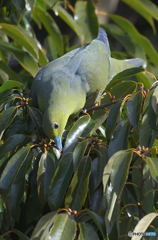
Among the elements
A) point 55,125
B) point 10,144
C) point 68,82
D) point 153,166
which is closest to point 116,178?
point 153,166

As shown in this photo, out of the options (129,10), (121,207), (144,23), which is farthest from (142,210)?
(144,23)

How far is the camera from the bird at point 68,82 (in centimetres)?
289

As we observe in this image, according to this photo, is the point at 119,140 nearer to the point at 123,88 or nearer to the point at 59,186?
the point at 59,186

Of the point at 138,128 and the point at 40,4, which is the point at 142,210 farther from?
the point at 40,4

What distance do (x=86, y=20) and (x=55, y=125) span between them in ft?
4.24

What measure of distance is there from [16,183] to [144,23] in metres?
4.10

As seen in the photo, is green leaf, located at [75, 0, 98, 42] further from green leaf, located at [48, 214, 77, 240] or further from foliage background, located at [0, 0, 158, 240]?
green leaf, located at [48, 214, 77, 240]

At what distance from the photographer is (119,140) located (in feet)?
7.31

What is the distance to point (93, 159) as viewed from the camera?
→ 233cm

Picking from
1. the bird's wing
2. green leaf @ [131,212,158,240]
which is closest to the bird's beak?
green leaf @ [131,212,158,240]

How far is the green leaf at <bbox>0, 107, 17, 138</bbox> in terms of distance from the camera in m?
2.40

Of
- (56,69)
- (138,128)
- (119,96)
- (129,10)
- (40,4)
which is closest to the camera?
(138,128)

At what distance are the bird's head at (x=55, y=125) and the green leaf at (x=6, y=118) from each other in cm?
26

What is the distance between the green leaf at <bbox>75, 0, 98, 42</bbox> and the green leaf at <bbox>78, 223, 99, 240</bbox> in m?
1.89
